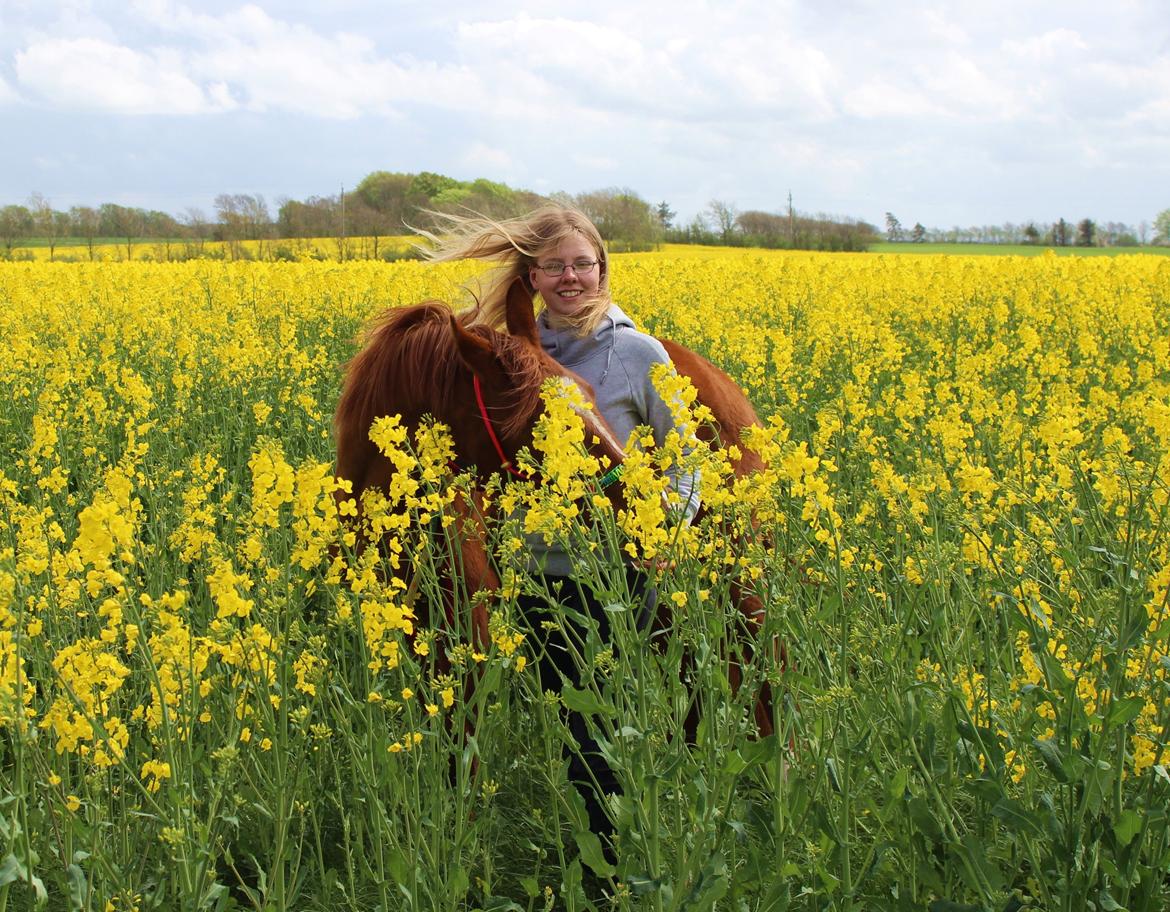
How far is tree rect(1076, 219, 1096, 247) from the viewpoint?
45719 mm

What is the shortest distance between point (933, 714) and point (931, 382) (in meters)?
6.36

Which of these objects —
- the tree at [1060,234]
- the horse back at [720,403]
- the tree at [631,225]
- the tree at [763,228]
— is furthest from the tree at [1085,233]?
the horse back at [720,403]

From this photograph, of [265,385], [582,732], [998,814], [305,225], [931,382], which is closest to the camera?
[998,814]

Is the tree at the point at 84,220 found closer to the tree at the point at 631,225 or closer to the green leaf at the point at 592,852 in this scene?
the tree at the point at 631,225

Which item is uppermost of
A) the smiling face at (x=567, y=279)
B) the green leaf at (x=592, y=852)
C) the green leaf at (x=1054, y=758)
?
the smiling face at (x=567, y=279)

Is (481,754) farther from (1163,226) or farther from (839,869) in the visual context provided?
(1163,226)

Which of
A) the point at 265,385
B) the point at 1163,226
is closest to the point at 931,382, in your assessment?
the point at 265,385

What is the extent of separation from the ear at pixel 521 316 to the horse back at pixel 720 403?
0.55 meters

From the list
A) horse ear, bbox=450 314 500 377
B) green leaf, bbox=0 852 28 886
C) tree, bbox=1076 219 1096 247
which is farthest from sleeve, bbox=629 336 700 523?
tree, bbox=1076 219 1096 247

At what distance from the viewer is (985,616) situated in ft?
8.45

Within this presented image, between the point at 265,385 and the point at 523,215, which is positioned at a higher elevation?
the point at 523,215

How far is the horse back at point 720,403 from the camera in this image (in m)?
3.58

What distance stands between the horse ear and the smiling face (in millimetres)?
861

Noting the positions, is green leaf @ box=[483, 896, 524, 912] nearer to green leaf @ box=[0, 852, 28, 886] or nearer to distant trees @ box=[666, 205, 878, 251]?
green leaf @ box=[0, 852, 28, 886]
